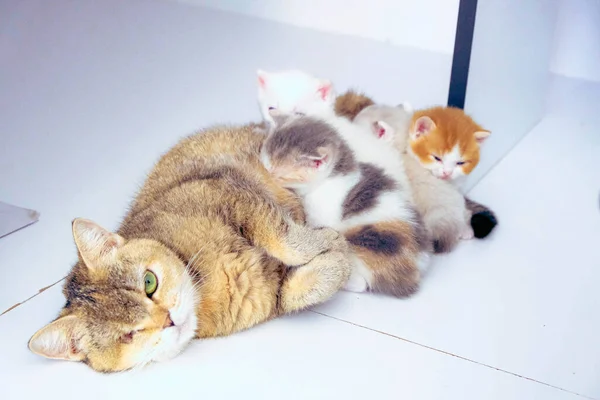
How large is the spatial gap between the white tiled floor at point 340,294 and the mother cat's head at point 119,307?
9 cm

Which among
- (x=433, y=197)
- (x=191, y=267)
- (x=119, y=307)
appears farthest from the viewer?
(x=433, y=197)

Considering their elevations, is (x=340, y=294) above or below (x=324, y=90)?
below

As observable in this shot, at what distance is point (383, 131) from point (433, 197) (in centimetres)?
23

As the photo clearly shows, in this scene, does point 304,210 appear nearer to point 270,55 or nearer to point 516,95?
point 516,95

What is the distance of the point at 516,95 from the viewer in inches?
74.9

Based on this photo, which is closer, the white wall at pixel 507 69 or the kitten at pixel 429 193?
the kitten at pixel 429 193

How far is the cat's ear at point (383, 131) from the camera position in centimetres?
159

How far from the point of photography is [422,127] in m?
1.55

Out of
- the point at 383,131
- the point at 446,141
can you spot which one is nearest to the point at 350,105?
the point at 383,131

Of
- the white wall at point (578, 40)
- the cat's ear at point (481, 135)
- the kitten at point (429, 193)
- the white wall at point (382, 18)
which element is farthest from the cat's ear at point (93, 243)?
the white wall at point (382, 18)

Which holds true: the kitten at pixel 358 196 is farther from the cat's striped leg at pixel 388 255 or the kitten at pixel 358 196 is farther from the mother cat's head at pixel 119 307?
the mother cat's head at pixel 119 307

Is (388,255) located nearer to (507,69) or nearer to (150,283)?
(150,283)

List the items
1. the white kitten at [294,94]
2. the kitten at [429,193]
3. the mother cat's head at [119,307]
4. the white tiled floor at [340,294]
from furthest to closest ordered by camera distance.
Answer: the white kitten at [294,94] → the kitten at [429,193] → the white tiled floor at [340,294] → the mother cat's head at [119,307]

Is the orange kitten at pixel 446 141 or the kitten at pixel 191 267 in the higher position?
the orange kitten at pixel 446 141
